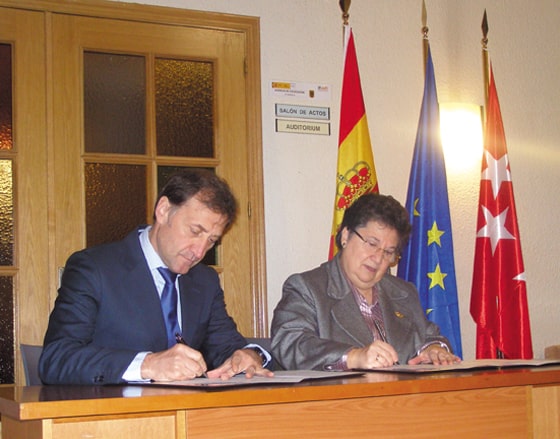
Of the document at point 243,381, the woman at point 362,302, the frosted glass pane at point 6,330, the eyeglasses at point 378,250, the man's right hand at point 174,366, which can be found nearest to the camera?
the document at point 243,381

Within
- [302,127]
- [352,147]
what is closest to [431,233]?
[352,147]

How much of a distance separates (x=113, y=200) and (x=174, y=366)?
69.1 inches

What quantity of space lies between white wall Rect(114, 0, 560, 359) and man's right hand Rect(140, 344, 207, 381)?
5.95ft

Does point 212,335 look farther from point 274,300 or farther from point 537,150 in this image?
point 537,150

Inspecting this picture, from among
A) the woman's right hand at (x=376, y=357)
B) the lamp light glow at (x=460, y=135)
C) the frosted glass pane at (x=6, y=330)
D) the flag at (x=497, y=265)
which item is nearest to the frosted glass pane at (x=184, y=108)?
the frosted glass pane at (x=6, y=330)

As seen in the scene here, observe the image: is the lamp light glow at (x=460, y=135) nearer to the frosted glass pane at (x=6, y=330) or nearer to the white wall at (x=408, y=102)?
the white wall at (x=408, y=102)

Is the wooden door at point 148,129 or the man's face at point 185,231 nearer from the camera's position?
the man's face at point 185,231

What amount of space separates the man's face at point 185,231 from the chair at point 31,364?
474mm

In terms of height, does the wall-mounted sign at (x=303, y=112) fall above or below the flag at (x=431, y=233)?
above

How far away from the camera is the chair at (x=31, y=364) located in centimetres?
236

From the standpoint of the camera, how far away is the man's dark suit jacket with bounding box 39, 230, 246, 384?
2.10 metres

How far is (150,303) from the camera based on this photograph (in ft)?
7.99

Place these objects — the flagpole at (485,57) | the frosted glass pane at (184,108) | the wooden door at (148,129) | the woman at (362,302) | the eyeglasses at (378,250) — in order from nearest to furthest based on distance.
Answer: the woman at (362,302)
the eyeglasses at (378,250)
the wooden door at (148,129)
the frosted glass pane at (184,108)
the flagpole at (485,57)

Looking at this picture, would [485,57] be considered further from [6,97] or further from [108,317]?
[108,317]
